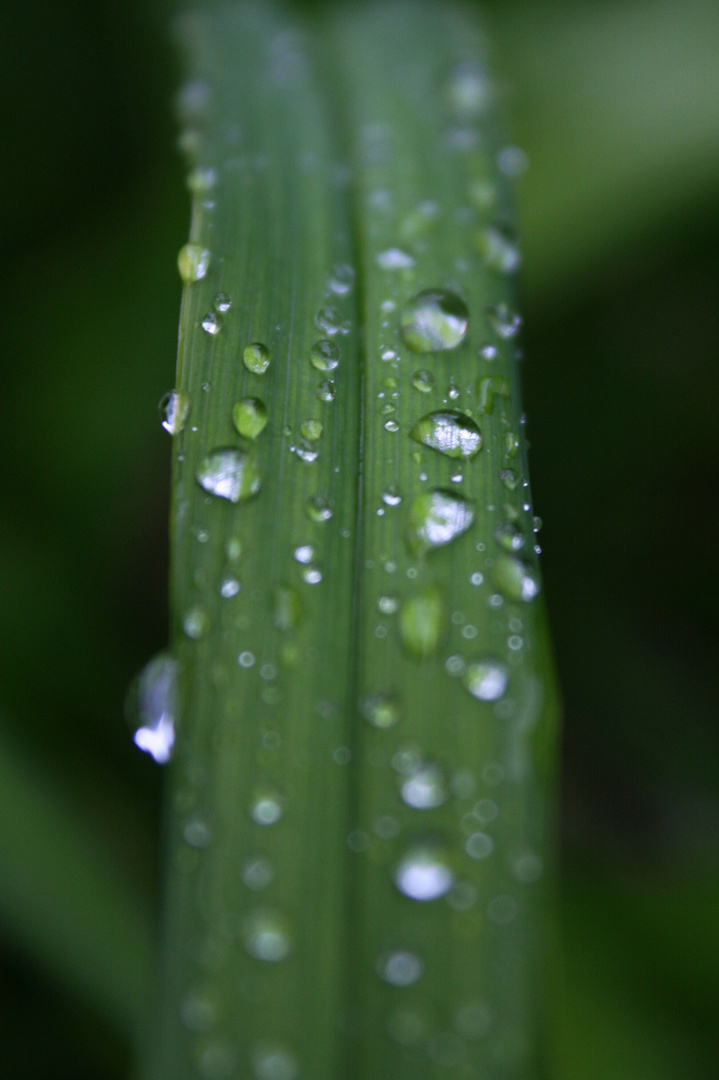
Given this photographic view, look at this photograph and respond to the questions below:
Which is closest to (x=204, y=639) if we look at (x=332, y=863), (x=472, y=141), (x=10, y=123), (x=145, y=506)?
(x=332, y=863)

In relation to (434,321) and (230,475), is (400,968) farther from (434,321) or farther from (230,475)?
(434,321)

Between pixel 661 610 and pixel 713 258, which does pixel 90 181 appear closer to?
pixel 713 258

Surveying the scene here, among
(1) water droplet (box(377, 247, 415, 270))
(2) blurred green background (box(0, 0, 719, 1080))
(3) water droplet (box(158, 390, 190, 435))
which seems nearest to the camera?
(3) water droplet (box(158, 390, 190, 435))

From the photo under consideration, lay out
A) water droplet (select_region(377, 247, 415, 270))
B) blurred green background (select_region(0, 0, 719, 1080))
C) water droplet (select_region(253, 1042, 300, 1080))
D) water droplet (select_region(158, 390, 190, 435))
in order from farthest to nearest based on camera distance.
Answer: blurred green background (select_region(0, 0, 719, 1080)) < water droplet (select_region(377, 247, 415, 270)) < water droplet (select_region(158, 390, 190, 435)) < water droplet (select_region(253, 1042, 300, 1080))

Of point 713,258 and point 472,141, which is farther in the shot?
point 713,258

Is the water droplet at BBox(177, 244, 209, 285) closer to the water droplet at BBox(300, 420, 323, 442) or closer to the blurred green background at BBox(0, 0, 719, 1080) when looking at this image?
the water droplet at BBox(300, 420, 323, 442)

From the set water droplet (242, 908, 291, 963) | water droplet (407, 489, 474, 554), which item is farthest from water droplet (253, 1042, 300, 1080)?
water droplet (407, 489, 474, 554)

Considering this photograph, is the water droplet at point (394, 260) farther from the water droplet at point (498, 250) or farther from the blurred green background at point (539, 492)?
the blurred green background at point (539, 492)

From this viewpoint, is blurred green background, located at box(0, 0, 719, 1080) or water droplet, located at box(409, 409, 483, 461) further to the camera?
blurred green background, located at box(0, 0, 719, 1080)
